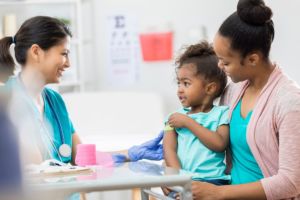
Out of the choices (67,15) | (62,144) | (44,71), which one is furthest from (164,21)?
(62,144)

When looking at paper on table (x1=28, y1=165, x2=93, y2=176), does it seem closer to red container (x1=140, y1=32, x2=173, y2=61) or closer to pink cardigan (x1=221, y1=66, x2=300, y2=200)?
pink cardigan (x1=221, y1=66, x2=300, y2=200)

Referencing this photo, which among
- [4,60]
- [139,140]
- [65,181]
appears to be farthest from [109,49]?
[65,181]

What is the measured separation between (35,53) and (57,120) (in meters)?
0.26

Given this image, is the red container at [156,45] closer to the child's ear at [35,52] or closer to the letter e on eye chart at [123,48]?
the letter e on eye chart at [123,48]

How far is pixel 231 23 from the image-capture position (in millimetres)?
1840

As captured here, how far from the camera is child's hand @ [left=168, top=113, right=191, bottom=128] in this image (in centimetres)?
194

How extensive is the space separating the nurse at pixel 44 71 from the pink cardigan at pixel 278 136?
2.30 ft

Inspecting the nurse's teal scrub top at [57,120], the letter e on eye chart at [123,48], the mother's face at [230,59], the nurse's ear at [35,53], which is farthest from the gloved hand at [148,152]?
the letter e on eye chart at [123,48]

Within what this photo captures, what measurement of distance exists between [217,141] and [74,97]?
2272 mm

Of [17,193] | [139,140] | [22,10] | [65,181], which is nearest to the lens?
[17,193]

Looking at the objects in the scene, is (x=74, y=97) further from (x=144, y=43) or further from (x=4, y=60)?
(x=4, y=60)

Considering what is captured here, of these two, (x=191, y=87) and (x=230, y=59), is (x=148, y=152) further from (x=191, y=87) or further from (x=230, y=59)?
(x=230, y=59)

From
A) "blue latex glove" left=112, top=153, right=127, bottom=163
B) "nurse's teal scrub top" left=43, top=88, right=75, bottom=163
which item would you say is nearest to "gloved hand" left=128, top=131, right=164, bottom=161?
"blue latex glove" left=112, top=153, right=127, bottom=163

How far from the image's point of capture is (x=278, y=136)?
1.76 meters
